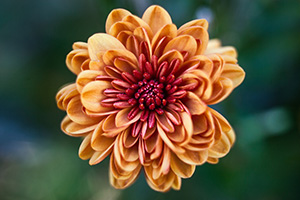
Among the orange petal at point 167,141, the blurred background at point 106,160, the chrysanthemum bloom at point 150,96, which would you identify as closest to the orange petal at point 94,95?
the chrysanthemum bloom at point 150,96

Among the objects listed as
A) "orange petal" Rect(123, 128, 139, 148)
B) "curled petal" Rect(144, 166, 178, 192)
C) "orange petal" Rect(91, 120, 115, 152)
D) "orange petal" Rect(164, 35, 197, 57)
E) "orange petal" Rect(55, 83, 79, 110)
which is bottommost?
"curled petal" Rect(144, 166, 178, 192)

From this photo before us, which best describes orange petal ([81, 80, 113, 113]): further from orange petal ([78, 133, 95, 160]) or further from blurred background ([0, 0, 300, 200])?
blurred background ([0, 0, 300, 200])

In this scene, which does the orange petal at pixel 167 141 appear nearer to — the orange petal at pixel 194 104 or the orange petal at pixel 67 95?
the orange petal at pixel 194 104

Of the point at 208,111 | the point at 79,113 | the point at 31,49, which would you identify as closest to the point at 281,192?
the point at 208,111

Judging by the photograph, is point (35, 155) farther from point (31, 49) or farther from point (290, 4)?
point (290, 4)

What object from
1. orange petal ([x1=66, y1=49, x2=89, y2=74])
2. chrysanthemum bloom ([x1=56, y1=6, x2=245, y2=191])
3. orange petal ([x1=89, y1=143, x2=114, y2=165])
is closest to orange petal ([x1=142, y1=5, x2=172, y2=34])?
chrysanthemum bloom ([x1=56, y1=6, x2=245, y2=191])

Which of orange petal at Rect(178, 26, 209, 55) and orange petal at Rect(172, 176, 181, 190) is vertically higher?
orange petal at Rect(178, 26, 209, 55)

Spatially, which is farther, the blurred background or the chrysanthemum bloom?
the blurred background
